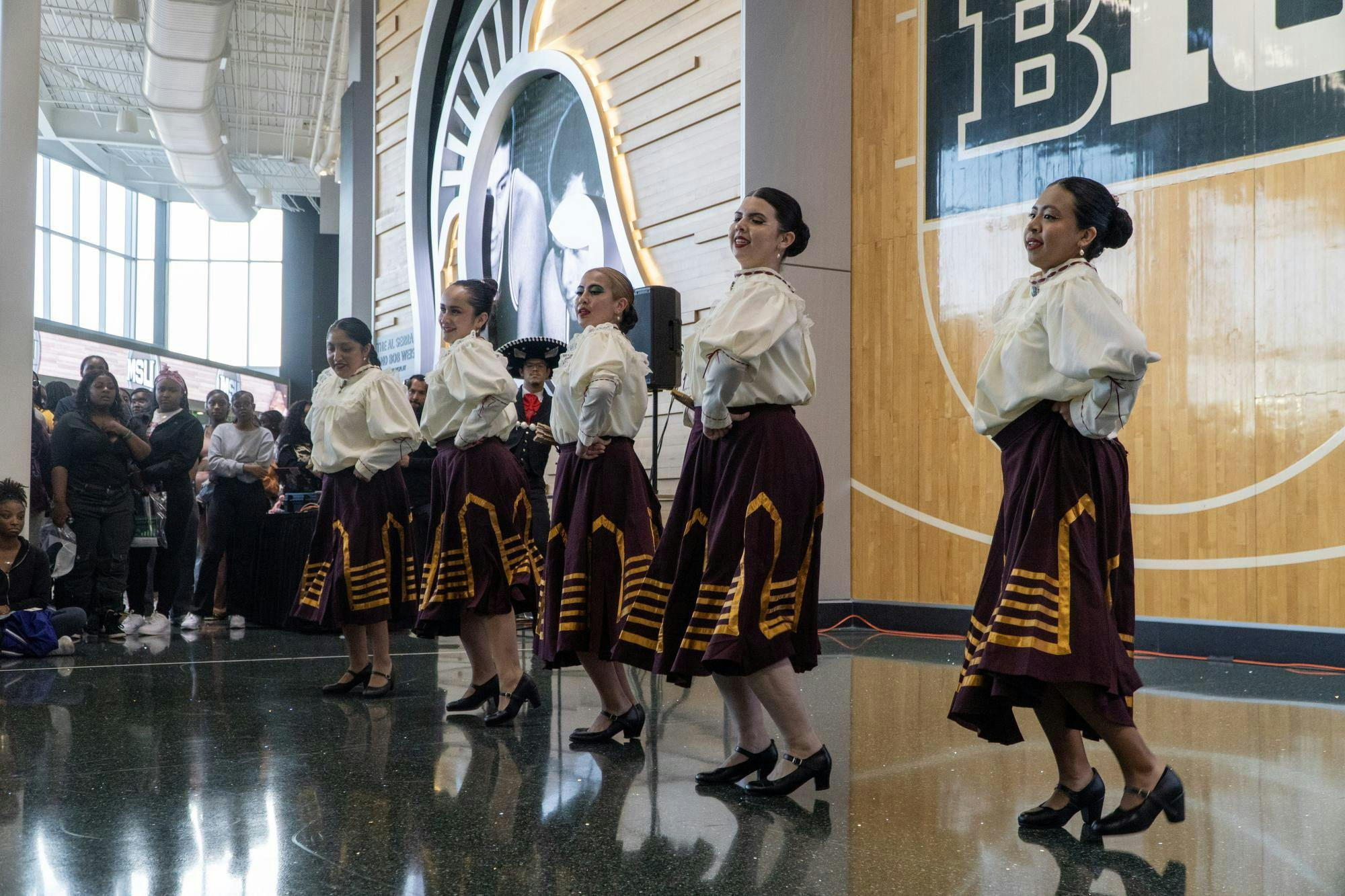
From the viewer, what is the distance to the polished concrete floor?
6.84 feet

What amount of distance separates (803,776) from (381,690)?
2.16 m

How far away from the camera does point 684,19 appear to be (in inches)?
283

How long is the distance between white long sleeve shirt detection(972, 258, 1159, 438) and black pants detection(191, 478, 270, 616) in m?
5.90

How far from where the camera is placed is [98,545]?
648 cm

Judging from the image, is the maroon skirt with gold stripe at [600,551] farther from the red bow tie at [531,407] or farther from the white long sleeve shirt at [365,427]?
the red bow tie at [531,407]

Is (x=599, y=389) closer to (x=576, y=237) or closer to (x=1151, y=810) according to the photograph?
(x=1151, y=810)

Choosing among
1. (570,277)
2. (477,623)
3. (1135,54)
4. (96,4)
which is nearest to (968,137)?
(1135,54)

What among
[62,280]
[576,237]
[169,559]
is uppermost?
[62,280]

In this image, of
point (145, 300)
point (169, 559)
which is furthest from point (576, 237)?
point (145, 300)

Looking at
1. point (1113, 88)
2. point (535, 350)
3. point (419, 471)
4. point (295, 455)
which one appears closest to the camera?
point (535, 350)

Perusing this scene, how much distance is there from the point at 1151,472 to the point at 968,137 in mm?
2050

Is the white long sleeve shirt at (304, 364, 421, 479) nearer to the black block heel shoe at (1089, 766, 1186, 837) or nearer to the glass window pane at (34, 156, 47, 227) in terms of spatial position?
the black block heel shoe at (1089, 766, 1186, 837)

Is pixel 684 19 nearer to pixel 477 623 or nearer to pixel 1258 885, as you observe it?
pixel 477 623

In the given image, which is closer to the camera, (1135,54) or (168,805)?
(168,805)
